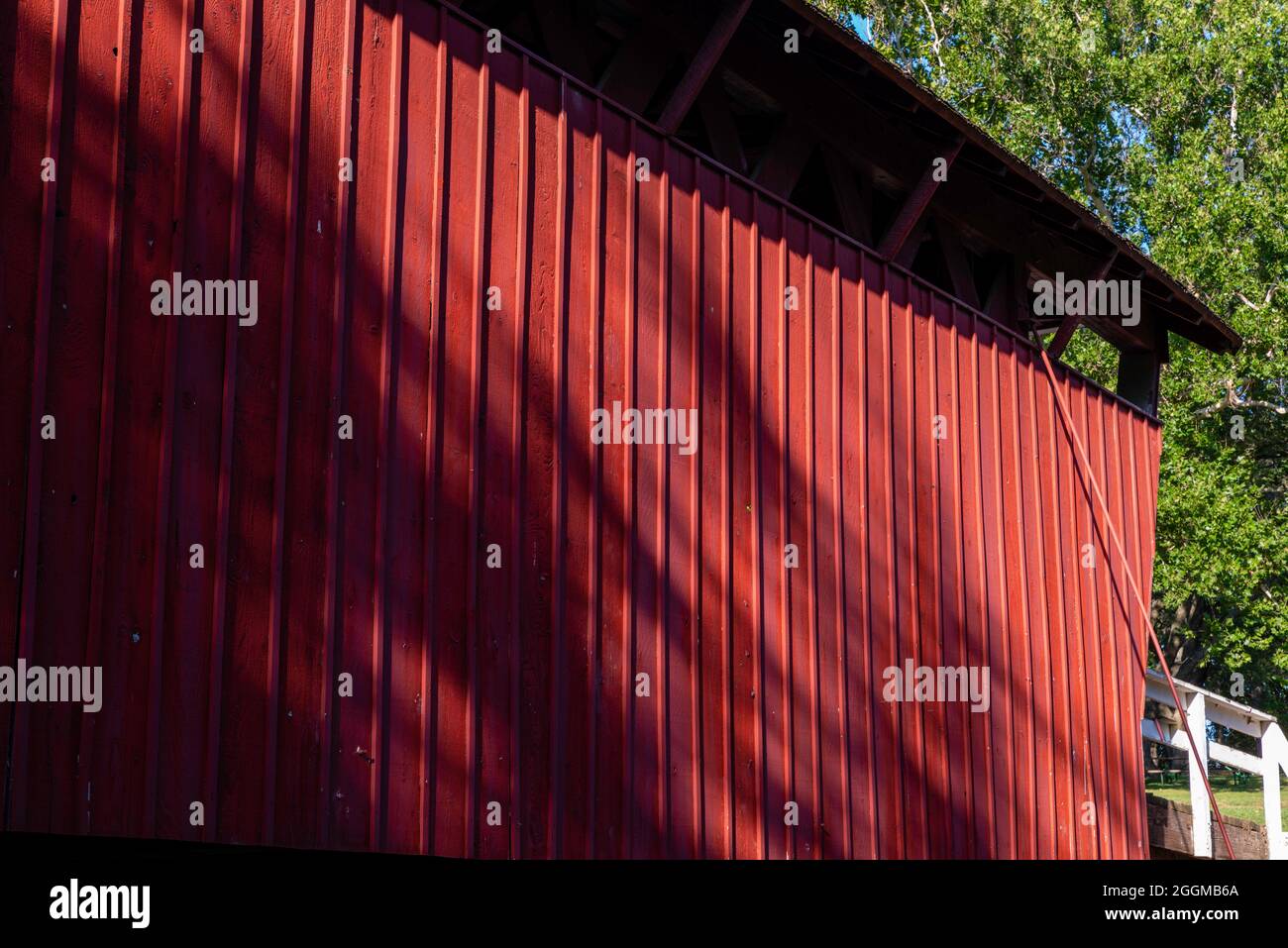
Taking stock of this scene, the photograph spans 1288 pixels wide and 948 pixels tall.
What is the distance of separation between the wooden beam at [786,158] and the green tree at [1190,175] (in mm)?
17183

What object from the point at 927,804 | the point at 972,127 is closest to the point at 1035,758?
the point at 927,804

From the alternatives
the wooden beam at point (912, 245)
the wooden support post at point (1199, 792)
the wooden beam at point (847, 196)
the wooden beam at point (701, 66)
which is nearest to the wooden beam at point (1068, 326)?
the wooden beam at point (912, 245)

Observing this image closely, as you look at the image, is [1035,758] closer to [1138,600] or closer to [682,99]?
[1138,600]

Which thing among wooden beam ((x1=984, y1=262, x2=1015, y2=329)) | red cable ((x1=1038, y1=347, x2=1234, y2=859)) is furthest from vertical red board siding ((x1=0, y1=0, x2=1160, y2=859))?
wooden beam ((x1=984, y1=262, x2=1015, y2=329))

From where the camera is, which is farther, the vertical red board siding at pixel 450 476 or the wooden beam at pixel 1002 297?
the wooden beam at pixel 1002 297

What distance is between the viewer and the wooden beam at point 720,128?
688 cm

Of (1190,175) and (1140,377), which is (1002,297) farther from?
(1190,175)

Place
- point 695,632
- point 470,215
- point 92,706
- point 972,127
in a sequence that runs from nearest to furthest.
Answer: point 92,706, point 470,215, point 695,632, point 972,127

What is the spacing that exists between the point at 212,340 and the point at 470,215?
52.5 inches

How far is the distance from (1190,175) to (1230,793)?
14750mm

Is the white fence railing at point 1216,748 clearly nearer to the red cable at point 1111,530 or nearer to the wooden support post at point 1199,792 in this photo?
the wooden support post at point 1199,792

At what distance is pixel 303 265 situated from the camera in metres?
4.88

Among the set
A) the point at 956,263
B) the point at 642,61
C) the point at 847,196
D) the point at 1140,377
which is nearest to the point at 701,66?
the point at 642,61

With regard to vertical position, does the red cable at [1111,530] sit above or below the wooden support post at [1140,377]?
below
